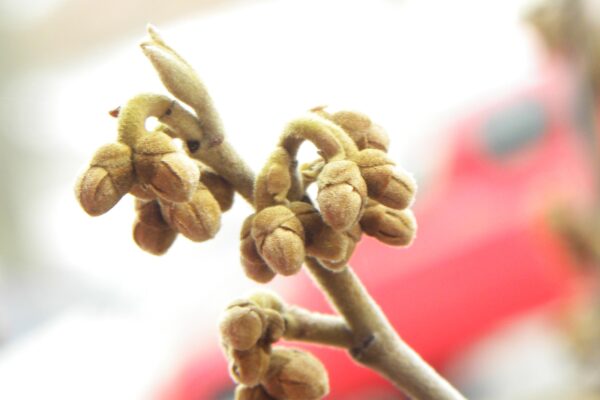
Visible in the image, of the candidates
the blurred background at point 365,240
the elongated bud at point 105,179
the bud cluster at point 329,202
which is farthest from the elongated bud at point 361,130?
the blurred background at point 365,240

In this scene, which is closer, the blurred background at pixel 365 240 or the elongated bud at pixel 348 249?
the elongated bud at pixel 348 249

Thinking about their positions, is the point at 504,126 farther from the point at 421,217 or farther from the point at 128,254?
the point at 128,254

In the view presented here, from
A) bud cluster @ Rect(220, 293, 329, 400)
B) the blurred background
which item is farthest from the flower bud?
the blurred background

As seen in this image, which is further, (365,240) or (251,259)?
(365,240)

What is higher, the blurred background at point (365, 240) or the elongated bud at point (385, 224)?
the blurred background at point (365, 240)

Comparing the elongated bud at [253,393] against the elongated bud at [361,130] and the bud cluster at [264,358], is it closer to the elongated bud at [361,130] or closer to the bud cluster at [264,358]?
the bud cluster at [264,358]

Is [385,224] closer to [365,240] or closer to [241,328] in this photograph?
[241,328]

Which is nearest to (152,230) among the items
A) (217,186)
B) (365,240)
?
(217,186)
